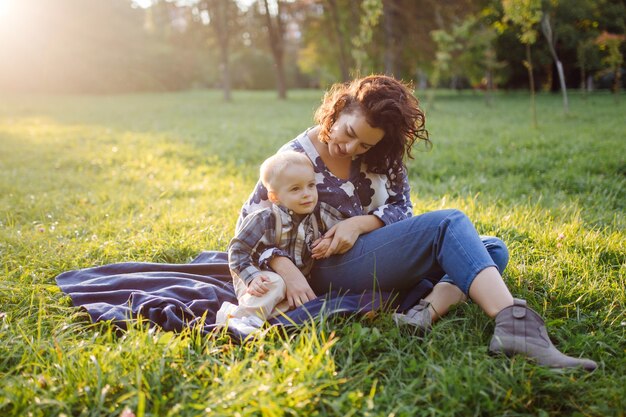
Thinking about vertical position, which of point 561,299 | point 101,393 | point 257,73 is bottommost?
point 561,299

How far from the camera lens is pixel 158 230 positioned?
427 centimetres

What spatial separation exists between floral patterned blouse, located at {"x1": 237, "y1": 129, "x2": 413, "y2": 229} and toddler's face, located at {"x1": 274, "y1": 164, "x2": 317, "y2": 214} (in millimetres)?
188

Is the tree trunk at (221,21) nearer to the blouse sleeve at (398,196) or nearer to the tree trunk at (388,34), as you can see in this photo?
the tree trunk at (388,34)

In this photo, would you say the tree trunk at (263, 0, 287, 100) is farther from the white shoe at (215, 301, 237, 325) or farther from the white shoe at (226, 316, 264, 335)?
the white shoe at (226, 316, 264, 335)

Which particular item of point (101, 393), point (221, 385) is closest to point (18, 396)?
point (101, 393)

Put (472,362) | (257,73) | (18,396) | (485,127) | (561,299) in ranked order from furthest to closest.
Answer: (257,73)
(485,127)
(561,299)
(472,362)
(18,396)

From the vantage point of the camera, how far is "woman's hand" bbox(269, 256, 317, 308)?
2.60m

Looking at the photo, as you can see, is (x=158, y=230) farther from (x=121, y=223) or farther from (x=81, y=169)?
(x=81, y=169)

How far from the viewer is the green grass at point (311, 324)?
196 cm

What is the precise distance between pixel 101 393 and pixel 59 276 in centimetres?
154

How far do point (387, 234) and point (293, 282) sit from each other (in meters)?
0.55

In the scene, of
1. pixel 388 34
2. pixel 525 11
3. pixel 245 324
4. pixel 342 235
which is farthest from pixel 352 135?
pixel 388 34

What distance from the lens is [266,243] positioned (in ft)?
8.87

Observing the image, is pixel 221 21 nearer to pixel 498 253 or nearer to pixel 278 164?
pixel 278 164
